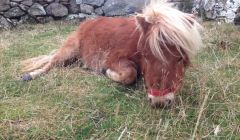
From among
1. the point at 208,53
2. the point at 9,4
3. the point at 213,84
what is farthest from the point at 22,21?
the point at 213,84

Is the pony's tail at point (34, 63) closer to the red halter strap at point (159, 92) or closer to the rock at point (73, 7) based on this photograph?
the red halter strap at point (159, 92)

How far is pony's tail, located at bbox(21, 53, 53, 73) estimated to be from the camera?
228 inches

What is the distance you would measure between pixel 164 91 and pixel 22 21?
6693mm

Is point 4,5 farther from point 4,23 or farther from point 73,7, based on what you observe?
point 73,7

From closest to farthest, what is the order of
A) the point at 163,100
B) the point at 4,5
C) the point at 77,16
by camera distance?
1. the point at 163,100
2. the point at 4,5
3. the point at 77,16

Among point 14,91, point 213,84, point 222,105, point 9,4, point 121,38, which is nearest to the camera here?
point 222,105

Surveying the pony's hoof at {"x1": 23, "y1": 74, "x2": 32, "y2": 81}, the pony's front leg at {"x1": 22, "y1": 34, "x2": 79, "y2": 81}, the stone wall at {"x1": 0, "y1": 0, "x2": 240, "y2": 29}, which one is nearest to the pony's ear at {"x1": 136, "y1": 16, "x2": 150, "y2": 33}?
the pony's hoof at {"x1": 23, "y1": 74, "x2": 32, "y2": 81}

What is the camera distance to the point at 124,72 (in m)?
4.78

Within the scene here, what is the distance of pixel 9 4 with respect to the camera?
9812 millimetres

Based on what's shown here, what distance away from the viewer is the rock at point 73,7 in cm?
995

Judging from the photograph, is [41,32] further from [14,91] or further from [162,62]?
[162,62]

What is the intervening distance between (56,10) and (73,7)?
0.38m

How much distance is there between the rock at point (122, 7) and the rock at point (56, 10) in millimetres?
1000

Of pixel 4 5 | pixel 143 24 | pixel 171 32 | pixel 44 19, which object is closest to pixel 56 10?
pixel 44 19
